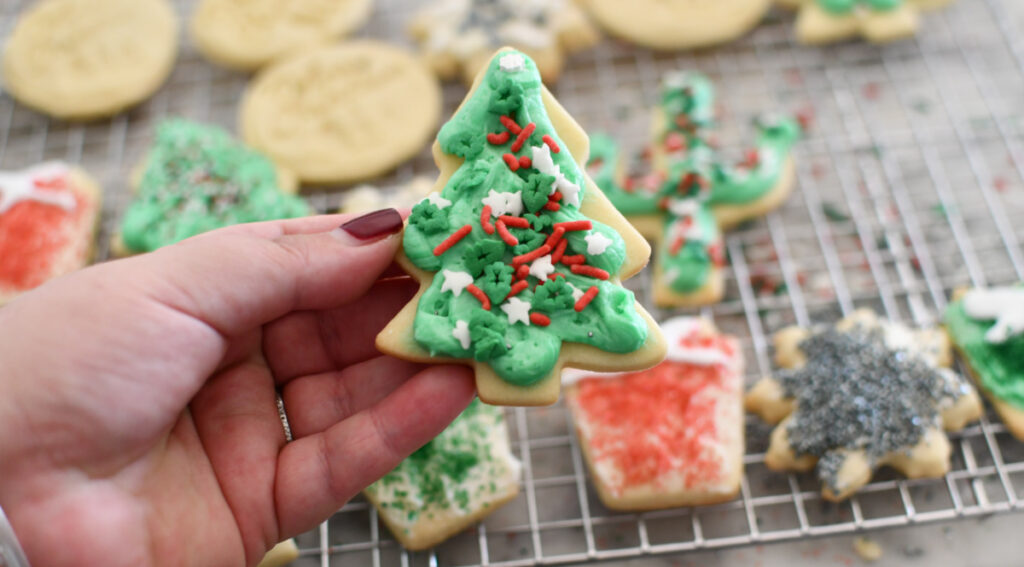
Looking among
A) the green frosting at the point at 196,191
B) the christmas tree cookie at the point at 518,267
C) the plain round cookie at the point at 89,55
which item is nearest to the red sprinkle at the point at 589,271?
the christmas tree cookie at the point at 518,267

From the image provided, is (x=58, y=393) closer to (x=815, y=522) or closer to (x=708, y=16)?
(x=815, y=522)

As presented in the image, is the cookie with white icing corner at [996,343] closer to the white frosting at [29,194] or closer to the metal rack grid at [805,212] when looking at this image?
the metal rack grid at [805,212]

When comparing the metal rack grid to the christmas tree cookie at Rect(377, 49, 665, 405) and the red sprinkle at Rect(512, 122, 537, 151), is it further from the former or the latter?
the red sprinkle at Rect(512, 122, 537, 151)

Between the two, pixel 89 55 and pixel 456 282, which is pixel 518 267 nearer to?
pixel 456 282

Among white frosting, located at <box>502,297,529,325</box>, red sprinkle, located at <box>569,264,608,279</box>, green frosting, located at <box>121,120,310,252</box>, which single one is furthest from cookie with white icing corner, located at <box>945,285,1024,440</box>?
green frosting, located at <box>121,120,310,252</box>

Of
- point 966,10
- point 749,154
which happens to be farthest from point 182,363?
point 966,10

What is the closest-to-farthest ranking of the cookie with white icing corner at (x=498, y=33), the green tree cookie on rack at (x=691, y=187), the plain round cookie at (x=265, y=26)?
the green tree cookie on rack at (x=691, y=187) < the cookie with white icing corner at (x=498, y=33) < the plain round cookie at (x=265, y=26)

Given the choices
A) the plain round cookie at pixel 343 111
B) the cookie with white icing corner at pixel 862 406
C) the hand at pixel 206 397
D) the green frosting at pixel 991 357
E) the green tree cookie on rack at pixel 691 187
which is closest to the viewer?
the hand at pixel 206 397
